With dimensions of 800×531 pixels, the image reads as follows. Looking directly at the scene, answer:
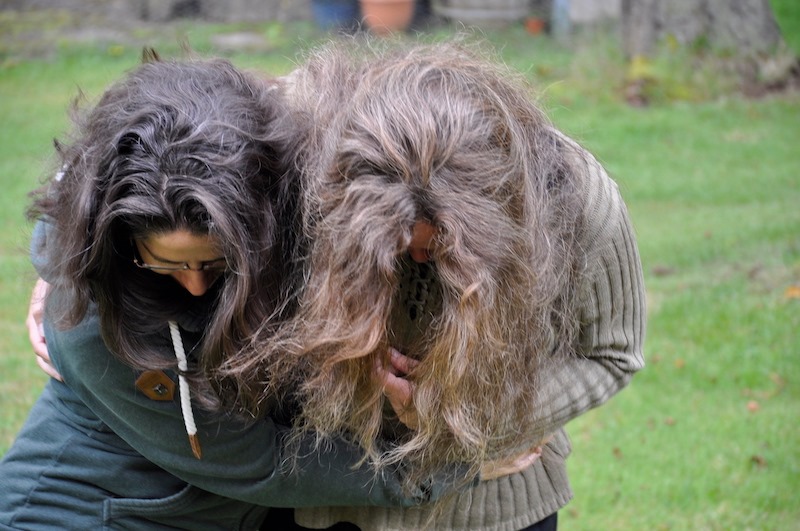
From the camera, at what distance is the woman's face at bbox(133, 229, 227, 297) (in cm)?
194

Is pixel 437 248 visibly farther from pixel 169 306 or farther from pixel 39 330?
pixel 39 330

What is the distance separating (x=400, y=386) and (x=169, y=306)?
20.9 inches

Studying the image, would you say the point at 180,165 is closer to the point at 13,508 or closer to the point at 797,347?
the point at 13,508

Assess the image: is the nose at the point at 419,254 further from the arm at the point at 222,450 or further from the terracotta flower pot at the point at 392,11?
the terracotta flower pot at the point at 392,11

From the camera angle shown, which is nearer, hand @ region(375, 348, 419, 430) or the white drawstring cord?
hand @ region(375, 348, 419, 430)

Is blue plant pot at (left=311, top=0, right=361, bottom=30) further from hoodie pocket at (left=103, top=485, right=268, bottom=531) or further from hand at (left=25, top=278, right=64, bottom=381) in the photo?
hoodie pocket at (left=103, top=485, right=268, bottom=531)

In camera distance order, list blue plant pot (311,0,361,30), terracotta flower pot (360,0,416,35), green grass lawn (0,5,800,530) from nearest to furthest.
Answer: green grass lawn (0,5,800,530), terracotta flower pot (360,0,416,35), blue plant pot (311,0,361,30)


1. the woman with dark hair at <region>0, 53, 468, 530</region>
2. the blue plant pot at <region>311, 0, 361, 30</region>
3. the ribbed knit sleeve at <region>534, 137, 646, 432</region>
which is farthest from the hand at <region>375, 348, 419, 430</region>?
the blue plant pot at <region>311, 0, 361, 30</region>


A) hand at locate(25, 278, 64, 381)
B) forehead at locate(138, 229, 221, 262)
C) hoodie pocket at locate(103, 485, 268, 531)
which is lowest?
hoodie pocket at locate(103, 485, 268, 531)

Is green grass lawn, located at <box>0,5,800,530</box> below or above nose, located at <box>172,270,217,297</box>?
below

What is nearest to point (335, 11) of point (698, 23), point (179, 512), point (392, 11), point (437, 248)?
point (392, 11)

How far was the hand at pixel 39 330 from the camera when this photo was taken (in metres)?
2.41

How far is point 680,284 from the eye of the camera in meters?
5.52

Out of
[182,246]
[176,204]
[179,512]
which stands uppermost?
[176,204]
